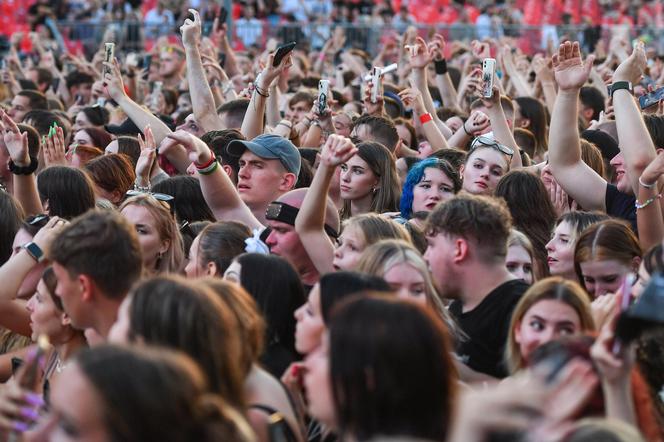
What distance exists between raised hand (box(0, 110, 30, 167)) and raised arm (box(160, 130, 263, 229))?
108 centimetres

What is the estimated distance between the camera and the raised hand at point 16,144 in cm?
682

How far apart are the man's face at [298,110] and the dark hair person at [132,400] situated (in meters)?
7.39

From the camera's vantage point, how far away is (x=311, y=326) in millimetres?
3748

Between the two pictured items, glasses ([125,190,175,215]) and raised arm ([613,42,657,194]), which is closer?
raised arm ([613,42,657,194])

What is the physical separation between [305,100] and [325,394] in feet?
23.5

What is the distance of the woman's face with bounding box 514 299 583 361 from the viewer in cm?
408

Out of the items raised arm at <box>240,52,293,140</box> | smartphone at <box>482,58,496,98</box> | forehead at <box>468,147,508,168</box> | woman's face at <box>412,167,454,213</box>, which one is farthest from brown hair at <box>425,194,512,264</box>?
raised arm at <box>240,52,293,140</box>

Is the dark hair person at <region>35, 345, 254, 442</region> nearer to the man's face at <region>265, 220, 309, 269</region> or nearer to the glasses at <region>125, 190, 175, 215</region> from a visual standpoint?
the man's face at <region>265, 220, 309, 269</region>

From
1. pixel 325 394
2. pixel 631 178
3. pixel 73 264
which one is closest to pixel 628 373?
pixel 325 394

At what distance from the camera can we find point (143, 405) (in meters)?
2.57

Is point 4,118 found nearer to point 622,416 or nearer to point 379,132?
point 379,132

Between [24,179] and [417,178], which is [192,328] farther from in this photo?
[24,179]

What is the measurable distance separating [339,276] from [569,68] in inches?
109

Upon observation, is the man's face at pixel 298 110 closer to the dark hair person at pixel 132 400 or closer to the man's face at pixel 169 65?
the man's face at pixel 169 65
